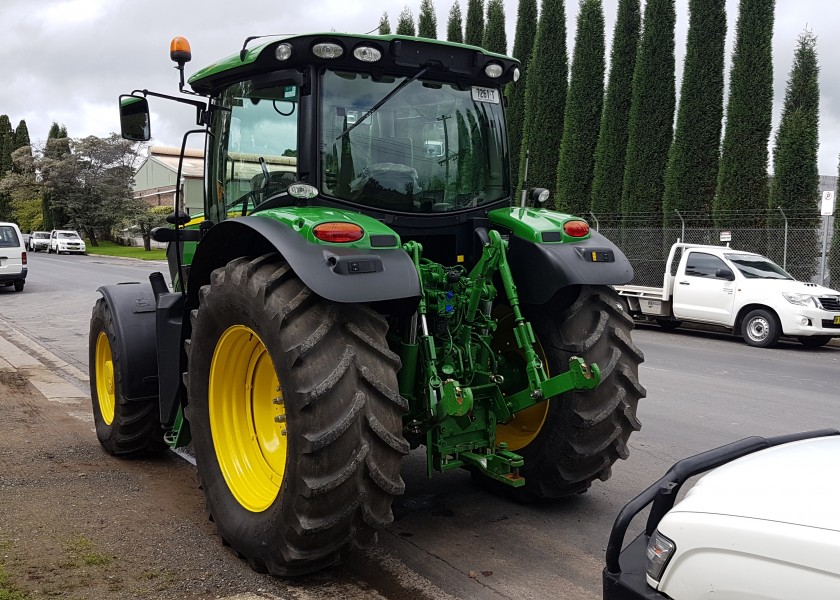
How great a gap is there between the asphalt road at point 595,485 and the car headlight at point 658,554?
4.61ft

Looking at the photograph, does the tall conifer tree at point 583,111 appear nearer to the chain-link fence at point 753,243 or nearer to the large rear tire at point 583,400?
the chain-link fence at point 753,243

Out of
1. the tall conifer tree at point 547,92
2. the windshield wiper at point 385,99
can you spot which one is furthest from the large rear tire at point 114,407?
the tall conifer tree at point 547,92

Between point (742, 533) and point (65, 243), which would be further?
point (65, 243)

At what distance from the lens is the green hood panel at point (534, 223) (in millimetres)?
4477

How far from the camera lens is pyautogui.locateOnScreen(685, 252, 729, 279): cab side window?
48.7ft

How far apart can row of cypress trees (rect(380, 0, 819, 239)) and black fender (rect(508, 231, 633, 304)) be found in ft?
54.2

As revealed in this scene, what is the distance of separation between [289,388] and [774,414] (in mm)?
6067

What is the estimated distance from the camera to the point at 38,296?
20469mm

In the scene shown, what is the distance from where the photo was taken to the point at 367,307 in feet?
12.3

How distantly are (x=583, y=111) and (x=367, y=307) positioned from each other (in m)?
22.8

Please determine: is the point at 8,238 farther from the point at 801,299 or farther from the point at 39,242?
the point at 39,242

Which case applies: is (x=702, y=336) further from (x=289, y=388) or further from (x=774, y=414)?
(x=289, y=388)

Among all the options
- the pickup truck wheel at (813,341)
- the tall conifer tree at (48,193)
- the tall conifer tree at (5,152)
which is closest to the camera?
the pickup truck wheel at (813,341)

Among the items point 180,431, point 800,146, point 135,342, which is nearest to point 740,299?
point 800,146
